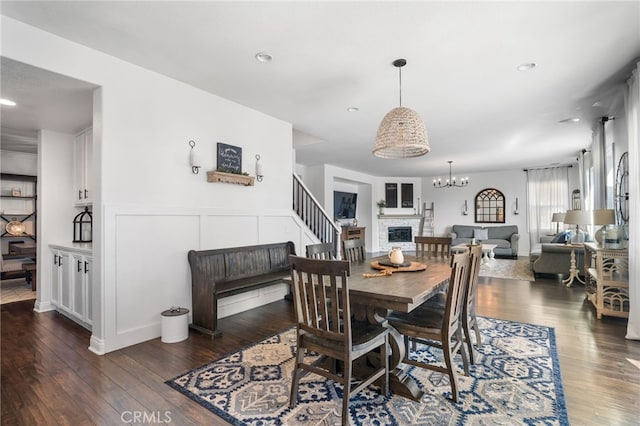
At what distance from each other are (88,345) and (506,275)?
6794mm

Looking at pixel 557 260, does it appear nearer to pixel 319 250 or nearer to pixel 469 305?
pixel 469 305

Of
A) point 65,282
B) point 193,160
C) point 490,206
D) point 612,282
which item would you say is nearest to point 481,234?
point 490,206

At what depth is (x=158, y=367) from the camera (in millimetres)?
2527

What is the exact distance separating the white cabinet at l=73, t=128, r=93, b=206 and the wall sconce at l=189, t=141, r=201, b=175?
1.52m

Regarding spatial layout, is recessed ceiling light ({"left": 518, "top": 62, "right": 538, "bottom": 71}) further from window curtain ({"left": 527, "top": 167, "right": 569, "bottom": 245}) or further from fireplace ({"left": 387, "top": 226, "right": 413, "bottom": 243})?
fireplace ({"left": 387, "top": 226, "right": 413, "bottom": 243})

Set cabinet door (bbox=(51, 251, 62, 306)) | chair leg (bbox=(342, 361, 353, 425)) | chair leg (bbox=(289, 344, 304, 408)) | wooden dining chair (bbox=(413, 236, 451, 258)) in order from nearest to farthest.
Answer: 1. chair leg (bbox=(342, 361, 353, 425))
2. chair leg (bbox=(289, 344, 304, 408))
3. wooden dining chair (bbox=(413, 236, 451, 258))
4. cabinet door (bbox=(51, 251, 62, 306))

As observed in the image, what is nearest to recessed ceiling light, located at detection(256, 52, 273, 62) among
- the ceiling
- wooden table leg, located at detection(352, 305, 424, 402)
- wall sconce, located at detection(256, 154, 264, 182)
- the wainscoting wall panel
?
the ceiling

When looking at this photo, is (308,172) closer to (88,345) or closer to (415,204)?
(415,204)

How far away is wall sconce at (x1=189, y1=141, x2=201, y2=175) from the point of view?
3490 millimetres

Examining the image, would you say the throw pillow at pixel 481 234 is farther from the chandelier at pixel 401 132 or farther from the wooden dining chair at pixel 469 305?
the chandelier at pixel 401 132

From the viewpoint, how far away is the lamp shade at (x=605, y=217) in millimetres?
3881

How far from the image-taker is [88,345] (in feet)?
9.79

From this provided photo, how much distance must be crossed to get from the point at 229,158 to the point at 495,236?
8.61 m

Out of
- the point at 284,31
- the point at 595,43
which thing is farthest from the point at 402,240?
the point at 284,31
